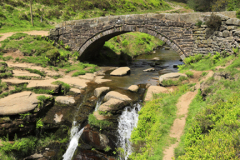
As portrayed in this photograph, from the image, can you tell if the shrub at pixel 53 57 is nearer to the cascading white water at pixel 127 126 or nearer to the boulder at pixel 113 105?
the boulder at pixel 113 105

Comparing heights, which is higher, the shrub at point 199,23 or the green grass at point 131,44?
the shrub at point 199,23

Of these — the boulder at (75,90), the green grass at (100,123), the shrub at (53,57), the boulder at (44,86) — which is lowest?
the green grass at (100,123)

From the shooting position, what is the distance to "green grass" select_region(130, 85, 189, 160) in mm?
7625

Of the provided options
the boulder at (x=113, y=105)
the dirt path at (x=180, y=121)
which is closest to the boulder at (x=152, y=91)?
the boulder at (x=113, y=105)

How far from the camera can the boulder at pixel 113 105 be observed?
35.1 feet

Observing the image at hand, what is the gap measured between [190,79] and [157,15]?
22.4ft

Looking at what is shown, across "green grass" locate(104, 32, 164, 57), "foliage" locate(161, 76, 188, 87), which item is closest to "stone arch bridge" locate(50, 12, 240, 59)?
"foliage" locate(161, 76, 188, 87)

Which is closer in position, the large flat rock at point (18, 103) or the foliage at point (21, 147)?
the foliage at point (21, 147)

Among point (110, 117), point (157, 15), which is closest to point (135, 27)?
point (157, 15)

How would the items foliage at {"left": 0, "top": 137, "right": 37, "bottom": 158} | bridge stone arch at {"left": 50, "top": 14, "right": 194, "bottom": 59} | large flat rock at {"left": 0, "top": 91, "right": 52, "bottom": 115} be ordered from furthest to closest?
bridge stone arch at {"left": 50, "top": 14, "right": 194, "bottom": 59} → large flat rock at {"left": 0, "top": 91, "right": 52, "bottom": 115} → foliage at {"left": 0, "top": 137, "right": 37, "bottom": 158}

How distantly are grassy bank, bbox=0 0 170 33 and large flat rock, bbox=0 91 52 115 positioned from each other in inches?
565

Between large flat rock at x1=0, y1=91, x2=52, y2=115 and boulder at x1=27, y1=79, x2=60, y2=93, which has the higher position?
boulder at x1=27, y1=79, x2=60, y2=93

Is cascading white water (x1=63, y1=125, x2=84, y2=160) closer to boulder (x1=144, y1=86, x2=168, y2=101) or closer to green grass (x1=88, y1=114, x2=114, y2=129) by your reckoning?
green grass (x1=88, y1=114, x2=114, y2=129)

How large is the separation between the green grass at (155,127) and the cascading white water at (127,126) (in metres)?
0.38
